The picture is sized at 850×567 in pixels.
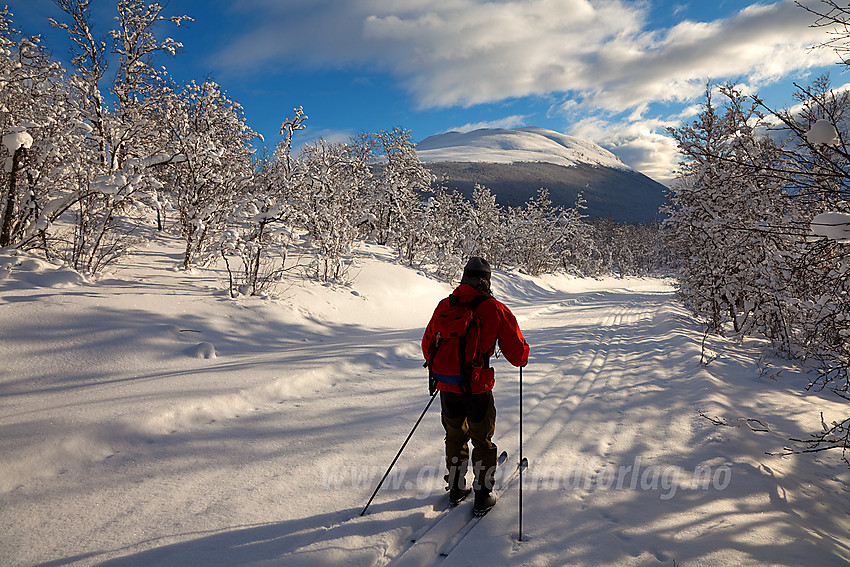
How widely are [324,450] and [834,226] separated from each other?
4.81 meters

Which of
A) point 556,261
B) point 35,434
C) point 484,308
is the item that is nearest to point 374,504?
point 484,308

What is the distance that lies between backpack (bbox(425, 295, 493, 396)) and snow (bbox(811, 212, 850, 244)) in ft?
8.89

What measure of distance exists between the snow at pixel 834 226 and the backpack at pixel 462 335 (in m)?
2.71

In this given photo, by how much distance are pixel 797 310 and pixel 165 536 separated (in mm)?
10912

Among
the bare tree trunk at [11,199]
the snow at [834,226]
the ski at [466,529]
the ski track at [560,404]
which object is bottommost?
the ski at [466,529]

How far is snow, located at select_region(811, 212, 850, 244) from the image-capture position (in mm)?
2932

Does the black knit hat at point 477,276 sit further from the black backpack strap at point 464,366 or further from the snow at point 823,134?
the snow at point 823,134

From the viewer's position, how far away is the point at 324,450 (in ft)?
13.0

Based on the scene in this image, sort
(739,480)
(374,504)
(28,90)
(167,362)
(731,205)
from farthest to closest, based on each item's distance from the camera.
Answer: (731,205) → (28,90) → (167,362) → (739,480) → (374,504)

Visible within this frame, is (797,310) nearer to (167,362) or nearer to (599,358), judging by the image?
(599,358)

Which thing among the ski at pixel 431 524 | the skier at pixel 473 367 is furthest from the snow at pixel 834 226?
the ski at pixel 431 524

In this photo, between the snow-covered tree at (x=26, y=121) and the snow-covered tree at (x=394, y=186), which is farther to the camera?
the snow-covered tree at (x=394, y=186)

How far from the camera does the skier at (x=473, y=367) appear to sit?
3.11m

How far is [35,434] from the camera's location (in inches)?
134
